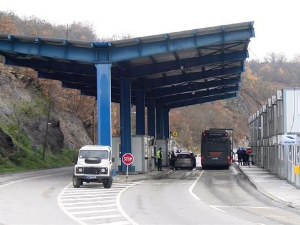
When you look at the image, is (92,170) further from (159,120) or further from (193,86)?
(159,120)

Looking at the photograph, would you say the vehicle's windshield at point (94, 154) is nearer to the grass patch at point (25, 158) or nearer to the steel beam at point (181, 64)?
the steel beam at point (181, 64)

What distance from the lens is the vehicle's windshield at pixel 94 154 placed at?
92.0 feet

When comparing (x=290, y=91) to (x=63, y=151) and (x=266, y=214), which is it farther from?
(x=63, y=151)

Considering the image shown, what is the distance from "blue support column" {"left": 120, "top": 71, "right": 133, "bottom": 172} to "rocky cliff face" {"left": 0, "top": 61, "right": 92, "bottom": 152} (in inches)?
537

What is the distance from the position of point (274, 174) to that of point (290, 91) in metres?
9.23

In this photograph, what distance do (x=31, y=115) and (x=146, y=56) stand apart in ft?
90.5

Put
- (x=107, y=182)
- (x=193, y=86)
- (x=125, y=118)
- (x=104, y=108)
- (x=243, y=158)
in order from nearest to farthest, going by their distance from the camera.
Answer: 1. (x=107, y=182)
2. (x=104, y=108)
3. (x=125, y=118)
4. (x=193, y=86)
5. (x=243, y=158)

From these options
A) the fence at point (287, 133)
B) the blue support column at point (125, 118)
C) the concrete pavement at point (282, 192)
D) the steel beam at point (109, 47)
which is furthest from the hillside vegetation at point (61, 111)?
the concrete pavement at point (282, 192)

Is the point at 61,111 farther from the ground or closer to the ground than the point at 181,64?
closer to the ground

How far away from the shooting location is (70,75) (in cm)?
4544

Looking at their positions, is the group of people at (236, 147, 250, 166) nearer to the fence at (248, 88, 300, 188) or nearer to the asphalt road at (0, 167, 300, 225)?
the fence at (248, 88, 300, 188)

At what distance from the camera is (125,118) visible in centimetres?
3944

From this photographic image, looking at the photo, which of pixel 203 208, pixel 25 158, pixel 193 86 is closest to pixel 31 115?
pixel 25 158

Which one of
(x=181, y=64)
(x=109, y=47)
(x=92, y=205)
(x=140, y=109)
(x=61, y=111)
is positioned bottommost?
(x=92, y=205)
